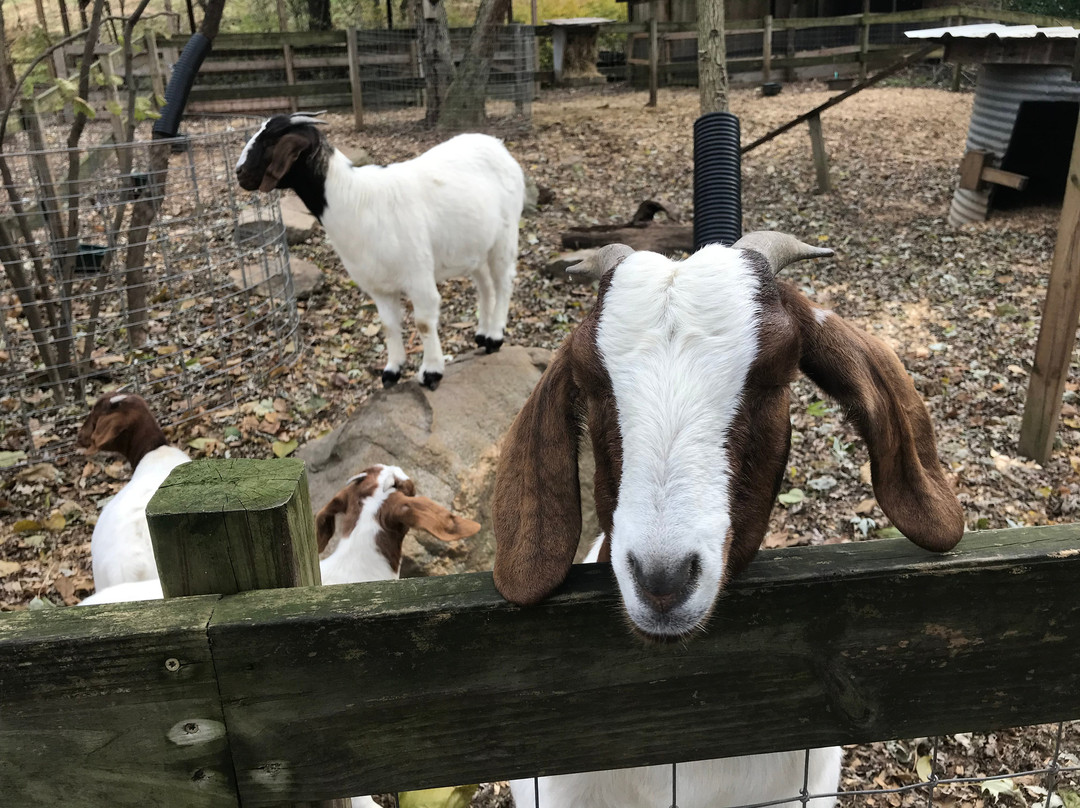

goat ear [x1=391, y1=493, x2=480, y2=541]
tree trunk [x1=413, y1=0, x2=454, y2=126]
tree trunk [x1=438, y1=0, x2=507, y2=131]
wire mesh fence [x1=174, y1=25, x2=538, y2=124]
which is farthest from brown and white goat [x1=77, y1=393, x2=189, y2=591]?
wire mesh fence [x1=174, y1=25, x2=538, y2=124]

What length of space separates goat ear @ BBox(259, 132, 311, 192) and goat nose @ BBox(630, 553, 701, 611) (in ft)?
15.1

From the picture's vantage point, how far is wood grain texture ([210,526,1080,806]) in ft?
4.03

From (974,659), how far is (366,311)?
22.9 ft

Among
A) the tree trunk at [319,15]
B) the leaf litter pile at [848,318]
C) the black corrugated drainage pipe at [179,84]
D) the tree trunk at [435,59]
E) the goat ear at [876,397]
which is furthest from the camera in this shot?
the tree trunk at [319,15]

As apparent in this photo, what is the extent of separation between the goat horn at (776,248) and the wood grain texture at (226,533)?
919 millimetres

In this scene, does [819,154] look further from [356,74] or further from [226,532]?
[226,532]

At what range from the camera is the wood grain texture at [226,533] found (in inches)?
49.3

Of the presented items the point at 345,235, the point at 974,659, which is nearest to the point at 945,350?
the point at 345,235

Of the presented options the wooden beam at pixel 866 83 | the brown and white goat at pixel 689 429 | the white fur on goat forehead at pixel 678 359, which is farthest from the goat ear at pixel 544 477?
the wooden beam at pixel 866 83

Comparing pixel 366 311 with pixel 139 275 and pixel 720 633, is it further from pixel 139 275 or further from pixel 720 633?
pixel 720 633

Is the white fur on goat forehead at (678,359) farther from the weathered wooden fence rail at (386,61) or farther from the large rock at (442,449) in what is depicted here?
the weathered wooden fence rail at (386,61)

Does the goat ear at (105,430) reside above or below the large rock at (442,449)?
above

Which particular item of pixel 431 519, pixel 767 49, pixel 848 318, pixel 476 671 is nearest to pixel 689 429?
pixel 476 671

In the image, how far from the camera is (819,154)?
10.1 meters
